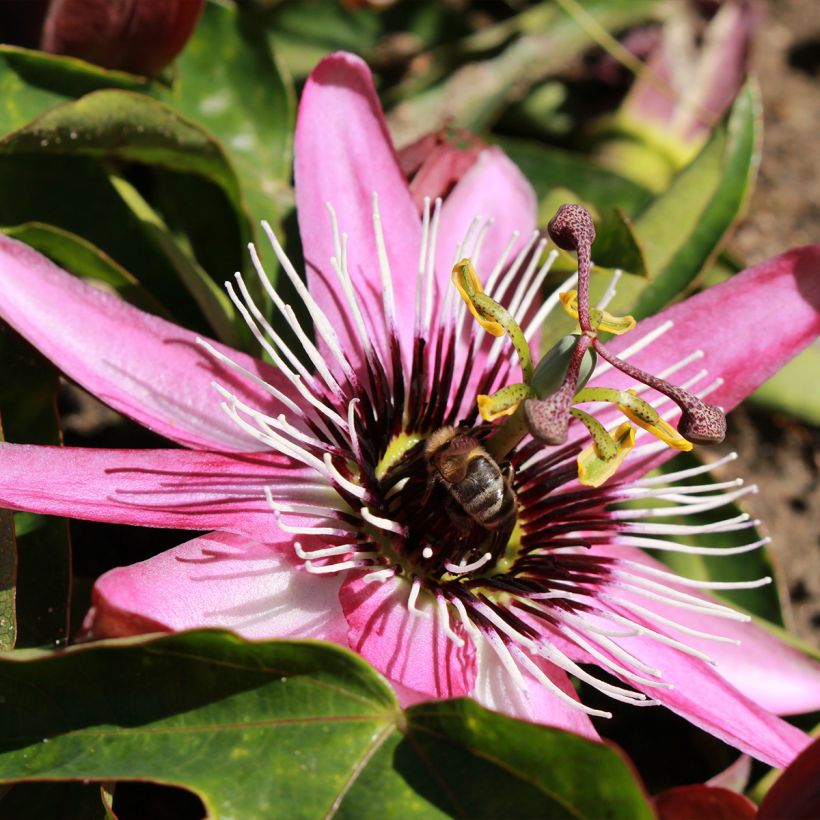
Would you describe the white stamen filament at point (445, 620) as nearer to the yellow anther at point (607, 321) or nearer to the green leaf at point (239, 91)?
the yellow anther at point (607, 321)

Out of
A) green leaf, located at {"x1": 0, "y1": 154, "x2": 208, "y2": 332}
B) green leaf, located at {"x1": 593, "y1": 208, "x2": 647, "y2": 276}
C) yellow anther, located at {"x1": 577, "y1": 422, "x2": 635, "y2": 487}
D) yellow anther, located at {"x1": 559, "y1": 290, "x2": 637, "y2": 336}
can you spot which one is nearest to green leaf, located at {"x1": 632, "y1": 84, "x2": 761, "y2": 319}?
green leaf, located at {"x1": 593, "y1": 208, "x2": 647, "y2": 276}

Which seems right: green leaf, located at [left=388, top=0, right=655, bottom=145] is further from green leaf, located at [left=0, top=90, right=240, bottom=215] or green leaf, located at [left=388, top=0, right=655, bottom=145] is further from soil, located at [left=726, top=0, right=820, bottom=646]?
green leaf, located at [left=0, top=90, right=240, bottom=215]

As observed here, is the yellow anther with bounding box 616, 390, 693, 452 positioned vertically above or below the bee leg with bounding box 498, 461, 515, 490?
above

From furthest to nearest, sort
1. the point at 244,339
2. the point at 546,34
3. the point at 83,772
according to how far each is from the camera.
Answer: the point at 546,34 < the point at 244,339 < the point at 83,772

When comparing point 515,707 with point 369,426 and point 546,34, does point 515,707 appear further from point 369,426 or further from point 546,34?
point 546,34

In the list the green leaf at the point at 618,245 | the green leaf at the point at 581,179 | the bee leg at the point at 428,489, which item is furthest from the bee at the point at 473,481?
the green leaf at the point at 581,179

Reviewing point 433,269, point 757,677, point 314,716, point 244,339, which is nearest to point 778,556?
point 757,677
